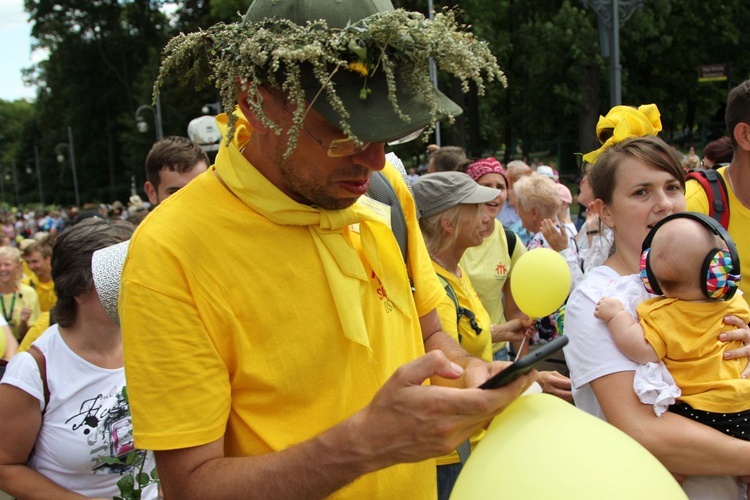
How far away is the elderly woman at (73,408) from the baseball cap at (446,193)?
189 centimetres

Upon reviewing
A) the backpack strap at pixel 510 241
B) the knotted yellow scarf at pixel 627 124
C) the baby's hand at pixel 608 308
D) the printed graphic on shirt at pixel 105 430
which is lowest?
the printed graphic on shirt at pixel 105 430

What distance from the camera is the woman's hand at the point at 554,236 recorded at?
515cm

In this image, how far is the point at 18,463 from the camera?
103 inches

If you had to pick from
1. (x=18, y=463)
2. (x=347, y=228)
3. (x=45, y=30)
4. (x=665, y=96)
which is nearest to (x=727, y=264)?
(x=347, y=228)

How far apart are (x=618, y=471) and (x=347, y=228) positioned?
2.93 ft

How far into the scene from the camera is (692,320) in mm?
2289

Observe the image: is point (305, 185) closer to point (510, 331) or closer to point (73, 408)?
point (73, 408)

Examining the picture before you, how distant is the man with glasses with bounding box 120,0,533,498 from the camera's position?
1529 millimetres

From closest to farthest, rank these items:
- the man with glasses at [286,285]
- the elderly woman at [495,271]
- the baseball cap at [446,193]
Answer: the man with glasses at [286,285]
the baseball cap at [446,193]
the elderly woman at [495,271]

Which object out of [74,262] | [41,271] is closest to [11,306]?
[41,271]

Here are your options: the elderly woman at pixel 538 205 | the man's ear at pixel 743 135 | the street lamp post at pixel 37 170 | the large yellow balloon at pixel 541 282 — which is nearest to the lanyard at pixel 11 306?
the elderly woman at pixel 538 205

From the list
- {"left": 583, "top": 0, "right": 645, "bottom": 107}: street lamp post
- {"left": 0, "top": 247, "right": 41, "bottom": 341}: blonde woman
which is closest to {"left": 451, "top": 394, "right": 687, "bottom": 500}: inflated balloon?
{"left": 0, "top": 247, "right": 41, "bottom": 341}: blonde woman

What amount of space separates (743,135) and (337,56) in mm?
2456

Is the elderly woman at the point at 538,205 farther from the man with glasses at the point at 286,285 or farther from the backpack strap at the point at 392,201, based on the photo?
the man with glasses at the point at 286,285
